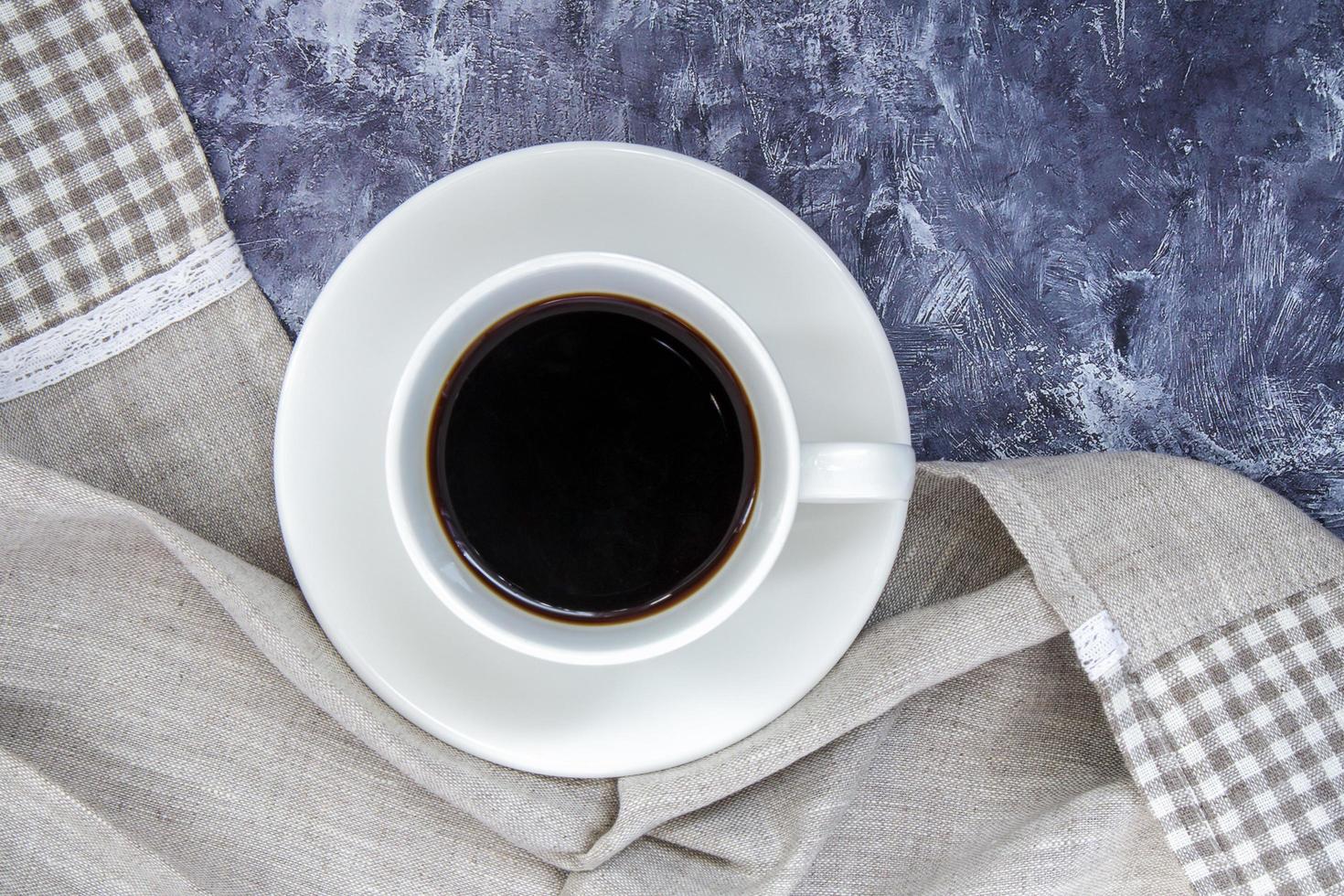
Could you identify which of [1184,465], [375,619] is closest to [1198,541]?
[1184,465]

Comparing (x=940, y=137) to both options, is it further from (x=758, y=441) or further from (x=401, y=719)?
(x=401, y=719)

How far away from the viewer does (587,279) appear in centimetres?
72

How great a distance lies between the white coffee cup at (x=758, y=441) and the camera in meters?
0.68

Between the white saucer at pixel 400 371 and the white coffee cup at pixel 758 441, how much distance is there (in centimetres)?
6

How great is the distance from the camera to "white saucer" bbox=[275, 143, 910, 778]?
0.77 meters

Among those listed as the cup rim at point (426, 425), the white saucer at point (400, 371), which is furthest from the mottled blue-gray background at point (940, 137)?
the cup rim at point (426, 425)

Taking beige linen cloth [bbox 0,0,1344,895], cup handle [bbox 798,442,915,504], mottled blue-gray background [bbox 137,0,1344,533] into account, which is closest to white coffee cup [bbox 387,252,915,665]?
cup handle [bbox 798,442,915,504]

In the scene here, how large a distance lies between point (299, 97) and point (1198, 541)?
2.87ft

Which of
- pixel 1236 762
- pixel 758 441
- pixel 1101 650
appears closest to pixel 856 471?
pixel 758 441

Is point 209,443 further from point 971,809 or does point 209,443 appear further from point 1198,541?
point 1198,541

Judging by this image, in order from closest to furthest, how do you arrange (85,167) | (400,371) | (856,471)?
(856,471) < (400,371) < (85,167)

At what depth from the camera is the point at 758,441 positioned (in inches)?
30.5

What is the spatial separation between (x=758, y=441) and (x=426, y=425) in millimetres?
238

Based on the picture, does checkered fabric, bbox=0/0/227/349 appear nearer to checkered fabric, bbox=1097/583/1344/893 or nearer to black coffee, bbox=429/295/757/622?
black coffee, bbox=429/295/757/622
